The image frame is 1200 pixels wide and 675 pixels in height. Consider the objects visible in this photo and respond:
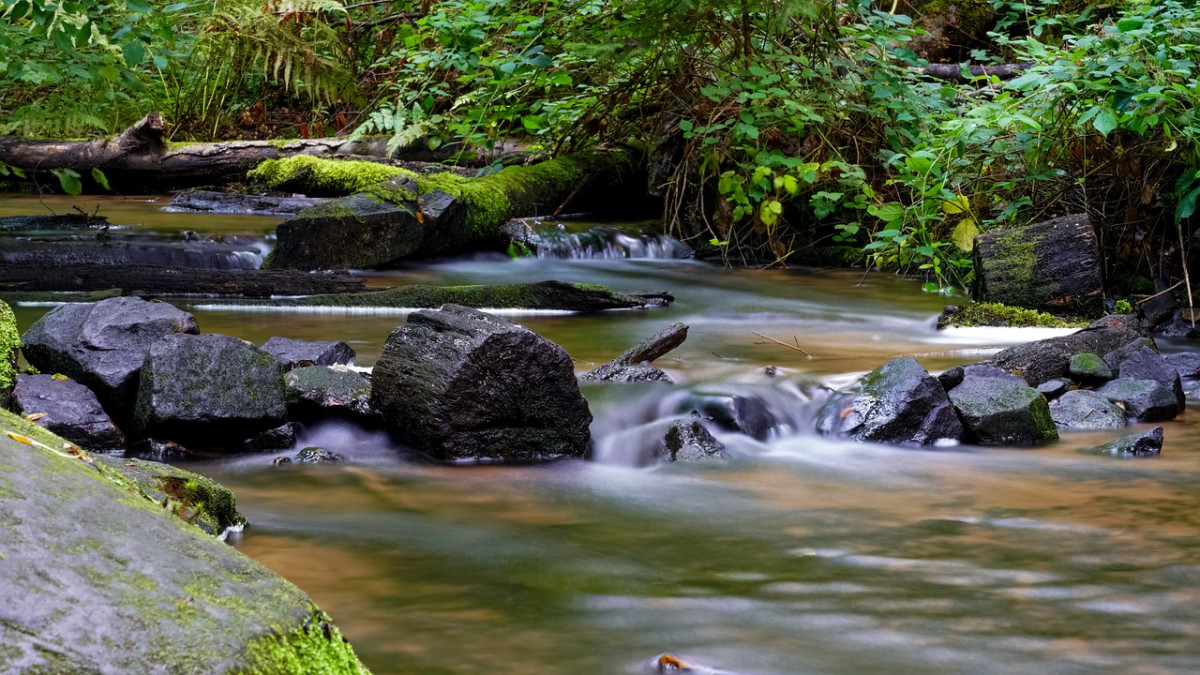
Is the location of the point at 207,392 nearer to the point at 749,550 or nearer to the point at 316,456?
the point at 316,456

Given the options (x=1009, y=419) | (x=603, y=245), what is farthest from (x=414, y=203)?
(x=1009, y=419)

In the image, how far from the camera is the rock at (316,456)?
4.16m

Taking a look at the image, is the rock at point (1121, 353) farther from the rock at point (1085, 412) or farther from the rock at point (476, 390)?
the rock at point (476, 390)

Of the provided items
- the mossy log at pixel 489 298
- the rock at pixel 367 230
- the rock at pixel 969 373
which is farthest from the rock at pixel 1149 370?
the rock at pixel 367 230

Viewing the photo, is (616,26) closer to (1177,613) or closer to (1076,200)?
(1076,200)

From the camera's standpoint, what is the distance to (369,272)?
8406 millimetres

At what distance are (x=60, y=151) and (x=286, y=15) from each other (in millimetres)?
3511

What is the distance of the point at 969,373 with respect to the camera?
16.5ft

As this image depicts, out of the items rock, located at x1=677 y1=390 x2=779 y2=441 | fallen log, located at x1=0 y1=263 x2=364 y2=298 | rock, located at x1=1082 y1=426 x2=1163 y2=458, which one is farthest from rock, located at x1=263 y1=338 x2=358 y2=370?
rock, located at x1=1082 y1=426 x2=1163 y2=458

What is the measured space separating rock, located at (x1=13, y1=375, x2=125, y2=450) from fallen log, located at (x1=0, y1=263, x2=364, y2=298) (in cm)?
300

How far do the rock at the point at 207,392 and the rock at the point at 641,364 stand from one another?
148 centimetres

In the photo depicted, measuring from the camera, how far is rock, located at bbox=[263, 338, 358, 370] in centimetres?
487

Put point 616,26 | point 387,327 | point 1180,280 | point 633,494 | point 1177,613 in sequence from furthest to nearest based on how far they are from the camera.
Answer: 1. point 616,26
2. point 1180,280
3. point 387,327
4. point 633,494
5. point 1177,613

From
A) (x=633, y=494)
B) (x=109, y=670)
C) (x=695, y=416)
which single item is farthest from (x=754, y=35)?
(x=109, y=670)
